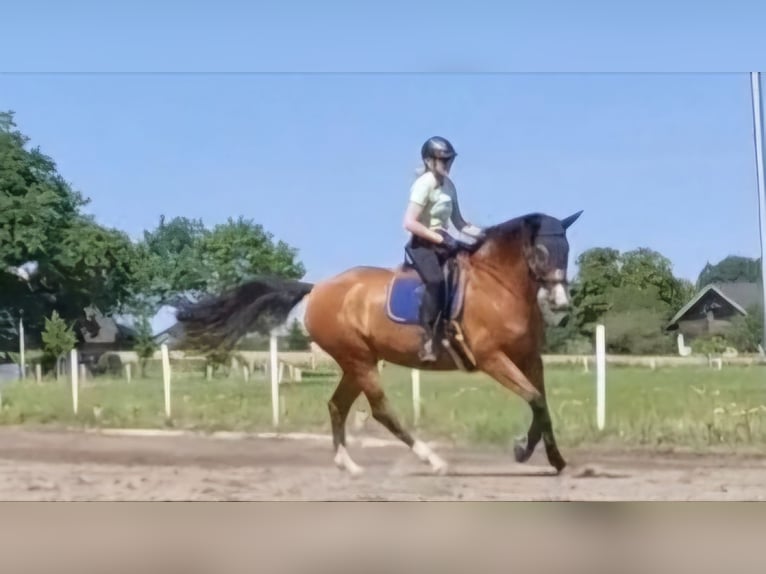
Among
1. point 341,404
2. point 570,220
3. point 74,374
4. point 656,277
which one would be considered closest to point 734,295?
point 656,277

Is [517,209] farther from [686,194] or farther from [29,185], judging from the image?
[29,185]

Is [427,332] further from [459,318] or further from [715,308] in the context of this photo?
[715,308]

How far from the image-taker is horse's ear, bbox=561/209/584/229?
5266 millimetres

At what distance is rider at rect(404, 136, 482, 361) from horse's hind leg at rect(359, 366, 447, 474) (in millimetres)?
219

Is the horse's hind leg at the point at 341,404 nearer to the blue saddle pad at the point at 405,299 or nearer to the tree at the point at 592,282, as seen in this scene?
the blue saddle pad at the point at 405,299

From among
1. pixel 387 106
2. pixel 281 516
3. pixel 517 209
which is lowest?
pixel 281 516

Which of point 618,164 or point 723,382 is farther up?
point 618,164

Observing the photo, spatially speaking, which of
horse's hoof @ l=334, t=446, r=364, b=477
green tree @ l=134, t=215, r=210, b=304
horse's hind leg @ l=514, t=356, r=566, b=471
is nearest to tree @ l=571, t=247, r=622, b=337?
horse's hind leg @ l=514, t=356, r=566, b=471

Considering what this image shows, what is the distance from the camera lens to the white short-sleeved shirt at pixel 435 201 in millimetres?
5254

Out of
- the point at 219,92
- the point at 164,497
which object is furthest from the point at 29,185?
the point at 164,497

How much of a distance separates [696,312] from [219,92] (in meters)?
2.12

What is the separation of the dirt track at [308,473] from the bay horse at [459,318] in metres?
0.08

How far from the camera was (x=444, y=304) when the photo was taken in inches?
206

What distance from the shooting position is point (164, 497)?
17.6ft
